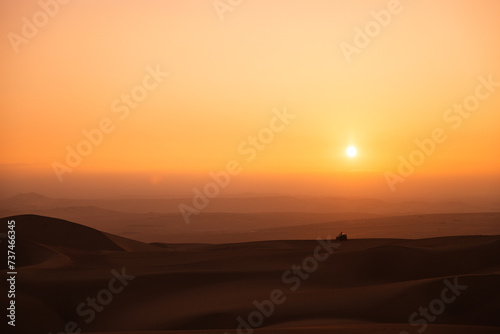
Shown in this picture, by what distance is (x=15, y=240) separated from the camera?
45.6 ft

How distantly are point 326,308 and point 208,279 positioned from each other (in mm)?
3220

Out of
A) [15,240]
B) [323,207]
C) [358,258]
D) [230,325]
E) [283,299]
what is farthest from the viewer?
[323,207]

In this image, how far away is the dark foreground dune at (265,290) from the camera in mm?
8125

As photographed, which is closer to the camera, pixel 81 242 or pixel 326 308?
pixel 326 308

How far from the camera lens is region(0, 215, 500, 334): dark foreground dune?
8.12 m

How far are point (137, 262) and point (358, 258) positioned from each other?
16.4 ft

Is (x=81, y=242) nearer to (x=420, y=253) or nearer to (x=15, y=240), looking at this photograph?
(x=15, y=240)

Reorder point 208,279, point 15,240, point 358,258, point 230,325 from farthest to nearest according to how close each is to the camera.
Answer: point 15,240
point 358,258
point 208,279
point 230,325

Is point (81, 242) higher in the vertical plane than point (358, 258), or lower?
higher

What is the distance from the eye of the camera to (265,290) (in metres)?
10.2

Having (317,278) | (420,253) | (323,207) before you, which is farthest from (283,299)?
(323,207)

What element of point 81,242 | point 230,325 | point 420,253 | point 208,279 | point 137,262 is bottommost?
point 230,325

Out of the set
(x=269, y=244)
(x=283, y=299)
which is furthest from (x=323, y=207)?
(x=283, y=299)

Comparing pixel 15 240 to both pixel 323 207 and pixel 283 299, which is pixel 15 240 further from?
pixel 323 207
